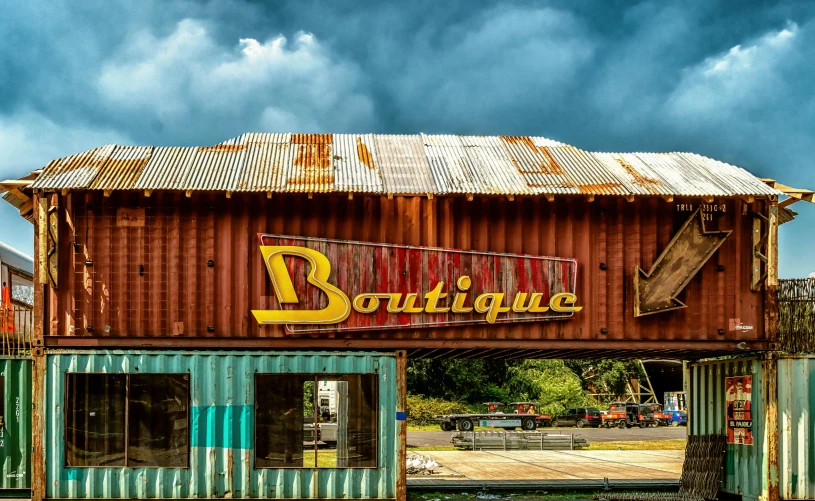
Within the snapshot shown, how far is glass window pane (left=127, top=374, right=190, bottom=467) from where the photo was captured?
20.4 m

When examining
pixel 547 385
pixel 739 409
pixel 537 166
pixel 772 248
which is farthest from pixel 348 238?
pixel 547 385

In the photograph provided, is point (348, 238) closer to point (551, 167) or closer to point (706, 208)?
point (551, 167)

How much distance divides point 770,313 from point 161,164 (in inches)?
628

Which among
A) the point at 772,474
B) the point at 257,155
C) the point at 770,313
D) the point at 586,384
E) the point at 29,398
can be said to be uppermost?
the point at 257,155

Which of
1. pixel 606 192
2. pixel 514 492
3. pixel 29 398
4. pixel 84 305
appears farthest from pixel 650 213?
pixel 29 398

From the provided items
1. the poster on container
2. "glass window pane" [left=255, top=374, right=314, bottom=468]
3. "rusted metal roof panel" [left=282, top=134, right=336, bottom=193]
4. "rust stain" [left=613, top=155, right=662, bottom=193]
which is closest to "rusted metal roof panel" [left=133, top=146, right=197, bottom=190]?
"rusted metal roof panel" [left=282, top=134, right=336, bottom=193]

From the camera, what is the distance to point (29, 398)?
21250 mm

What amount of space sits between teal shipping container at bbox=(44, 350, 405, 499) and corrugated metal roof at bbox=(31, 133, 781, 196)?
418 cm

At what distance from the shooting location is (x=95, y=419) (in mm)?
20438

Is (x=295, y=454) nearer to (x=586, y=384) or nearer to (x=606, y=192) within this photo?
(x=606, y=192)

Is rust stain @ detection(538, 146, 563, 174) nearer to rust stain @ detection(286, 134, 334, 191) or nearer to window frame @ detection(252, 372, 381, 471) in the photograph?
rust stain @ detection(286, 134, 334, 191)

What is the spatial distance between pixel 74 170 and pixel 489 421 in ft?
116

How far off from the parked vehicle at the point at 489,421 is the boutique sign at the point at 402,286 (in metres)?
30.4

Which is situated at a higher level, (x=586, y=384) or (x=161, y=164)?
(x=161, y=164)
